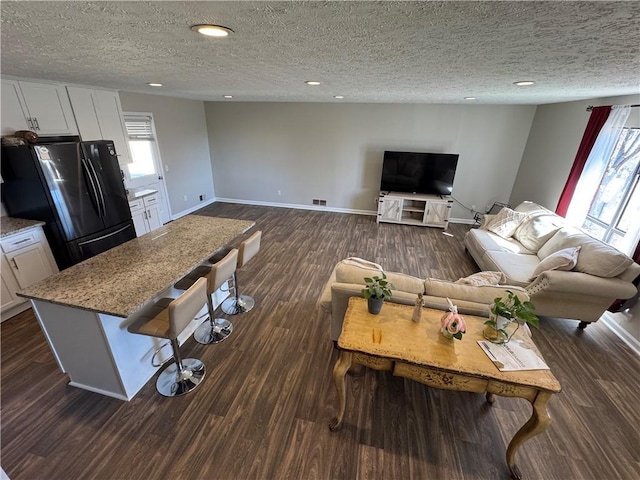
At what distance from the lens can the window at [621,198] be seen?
2.97 m

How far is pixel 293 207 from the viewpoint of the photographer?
6734 mm

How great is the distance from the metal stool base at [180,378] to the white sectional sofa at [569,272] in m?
3.19

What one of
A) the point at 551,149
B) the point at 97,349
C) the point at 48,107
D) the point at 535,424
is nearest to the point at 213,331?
the point at 97,349

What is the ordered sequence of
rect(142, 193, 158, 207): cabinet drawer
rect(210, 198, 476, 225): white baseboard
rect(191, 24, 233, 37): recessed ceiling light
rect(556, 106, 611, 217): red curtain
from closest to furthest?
rect(191, 24, 233, 37): recessed ceiling light < rect(556, 106, 611, 217): red curtain < rect(142, 193, 158, 207): cabinet drawer < rect(210, 198, 476, 225): white baseboard

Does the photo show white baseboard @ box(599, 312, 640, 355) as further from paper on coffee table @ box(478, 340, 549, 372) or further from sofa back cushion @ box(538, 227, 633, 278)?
paper on coffee table @ box(478, 340, 549, 372)

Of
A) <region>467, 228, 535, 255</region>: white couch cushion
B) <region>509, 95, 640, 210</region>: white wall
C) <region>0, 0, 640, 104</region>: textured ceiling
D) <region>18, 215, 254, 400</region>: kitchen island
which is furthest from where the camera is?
<region>509, 95, 640, 210</region>: white wall

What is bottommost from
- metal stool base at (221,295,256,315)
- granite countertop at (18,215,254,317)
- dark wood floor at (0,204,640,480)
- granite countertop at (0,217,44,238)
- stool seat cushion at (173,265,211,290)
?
dark wood floor at (0,204,640,480)

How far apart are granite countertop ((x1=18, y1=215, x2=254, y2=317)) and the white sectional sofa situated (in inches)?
123

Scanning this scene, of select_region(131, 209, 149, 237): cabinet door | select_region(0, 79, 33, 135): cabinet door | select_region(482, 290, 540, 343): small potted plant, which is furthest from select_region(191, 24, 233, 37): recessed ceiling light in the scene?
select_region(131, 209, 149, 237): cabinet door

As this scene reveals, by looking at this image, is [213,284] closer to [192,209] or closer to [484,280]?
[484,280]

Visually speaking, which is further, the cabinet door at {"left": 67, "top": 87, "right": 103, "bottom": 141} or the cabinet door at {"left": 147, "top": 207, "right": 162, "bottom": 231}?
the cabinet door at {"left": 147, "top": 207, "right": 162, "bottom": 231}

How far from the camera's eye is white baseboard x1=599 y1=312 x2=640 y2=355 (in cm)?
269

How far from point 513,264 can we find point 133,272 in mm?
3935

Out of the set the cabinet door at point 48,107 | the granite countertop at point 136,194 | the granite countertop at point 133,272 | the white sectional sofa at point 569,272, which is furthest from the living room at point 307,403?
the granite countertop at point 136,194
